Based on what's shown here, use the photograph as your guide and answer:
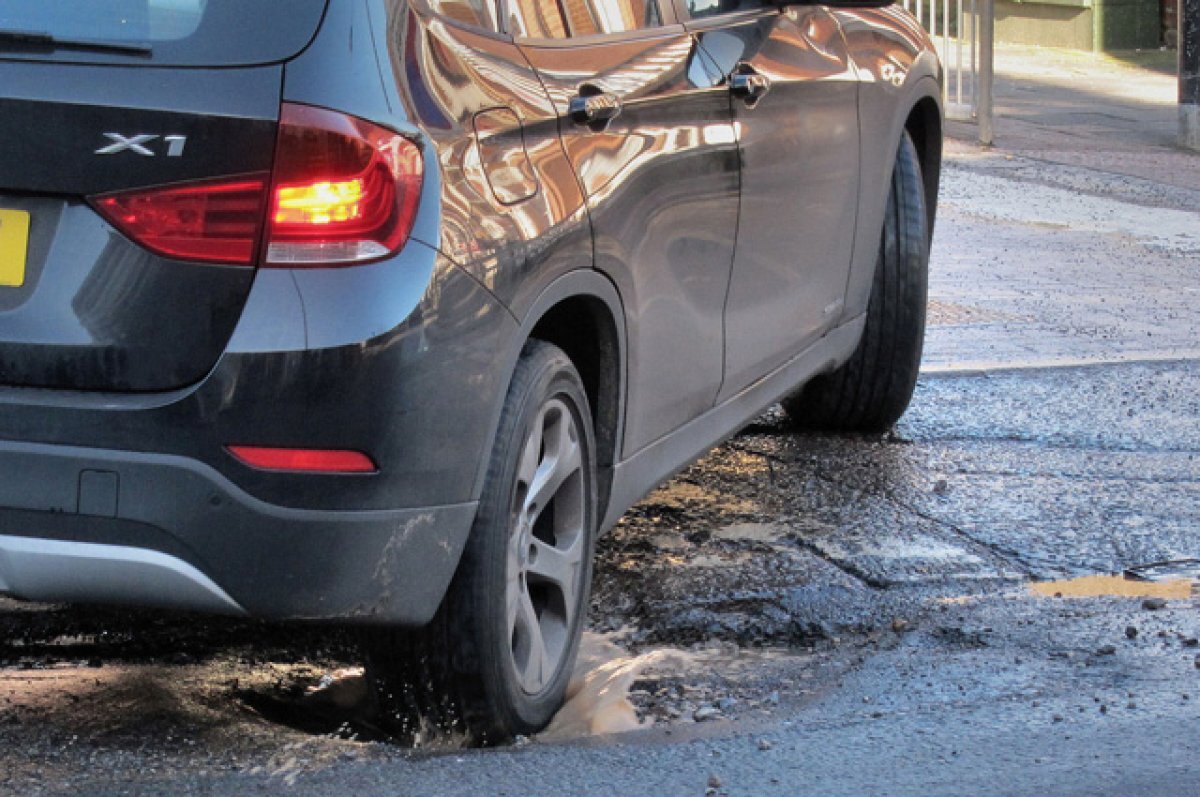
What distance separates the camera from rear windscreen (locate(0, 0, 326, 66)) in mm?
3090

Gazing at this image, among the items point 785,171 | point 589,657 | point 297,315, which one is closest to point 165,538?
point 297,315

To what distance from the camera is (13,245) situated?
3.10 meters

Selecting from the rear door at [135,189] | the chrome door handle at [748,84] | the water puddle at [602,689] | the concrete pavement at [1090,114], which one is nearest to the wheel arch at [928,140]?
the chrome door handle at [748,84]

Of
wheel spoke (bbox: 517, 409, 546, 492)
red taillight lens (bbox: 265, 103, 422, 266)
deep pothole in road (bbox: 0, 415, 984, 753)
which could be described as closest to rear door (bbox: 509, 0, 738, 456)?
wheel spoke (bbox: 517, 409, 546, 492)

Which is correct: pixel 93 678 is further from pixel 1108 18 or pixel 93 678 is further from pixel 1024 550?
pixel 1108 18

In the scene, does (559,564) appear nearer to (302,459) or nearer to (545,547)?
(545,547)

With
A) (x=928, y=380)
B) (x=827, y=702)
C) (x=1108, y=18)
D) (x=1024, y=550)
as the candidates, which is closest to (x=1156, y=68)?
(x=1108, y=18)

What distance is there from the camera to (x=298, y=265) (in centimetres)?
306

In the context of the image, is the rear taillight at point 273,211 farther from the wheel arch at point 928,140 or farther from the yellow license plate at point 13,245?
the wheel arch at point 928,140

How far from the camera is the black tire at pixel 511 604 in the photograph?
3416 mm

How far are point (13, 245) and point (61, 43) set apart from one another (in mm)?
330

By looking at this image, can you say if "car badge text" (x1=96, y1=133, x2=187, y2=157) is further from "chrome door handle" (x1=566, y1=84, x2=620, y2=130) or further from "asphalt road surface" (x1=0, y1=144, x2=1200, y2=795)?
"asphalt road surface" (x1=0, y1=144, x2=1200, y2=795)

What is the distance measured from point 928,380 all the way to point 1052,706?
342 centimetres

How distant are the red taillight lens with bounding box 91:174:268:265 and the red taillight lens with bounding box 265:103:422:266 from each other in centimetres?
4
